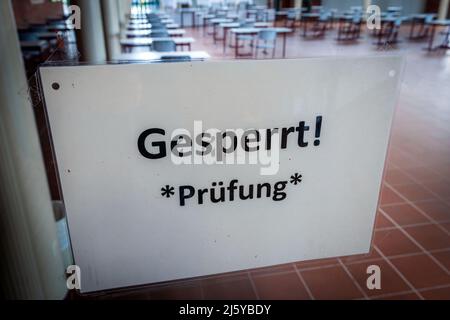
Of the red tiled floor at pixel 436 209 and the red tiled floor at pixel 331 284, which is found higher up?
the red tiled floor at pixel 331 284

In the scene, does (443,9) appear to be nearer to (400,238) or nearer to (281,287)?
(400,238)

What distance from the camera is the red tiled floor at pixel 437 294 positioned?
1958 millimetres

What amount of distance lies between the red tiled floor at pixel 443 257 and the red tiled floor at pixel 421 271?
0.18 ft

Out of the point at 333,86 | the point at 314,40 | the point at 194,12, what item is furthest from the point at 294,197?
the point at 194,12

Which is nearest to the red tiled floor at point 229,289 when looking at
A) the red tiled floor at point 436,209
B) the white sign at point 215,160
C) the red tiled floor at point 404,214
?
the white sign at point 215,160

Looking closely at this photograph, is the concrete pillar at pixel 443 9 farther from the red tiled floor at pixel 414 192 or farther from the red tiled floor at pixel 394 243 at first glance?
the red tiled floor at pixel 394 243

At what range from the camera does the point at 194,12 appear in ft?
48.6

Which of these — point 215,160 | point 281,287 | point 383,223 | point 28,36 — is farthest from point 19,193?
point 28,36

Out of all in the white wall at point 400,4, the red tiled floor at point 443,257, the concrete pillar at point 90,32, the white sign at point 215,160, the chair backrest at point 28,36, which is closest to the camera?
the white sign at point 215,160

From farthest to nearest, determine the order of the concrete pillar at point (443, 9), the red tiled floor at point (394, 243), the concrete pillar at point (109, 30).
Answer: the concrete pillar at point (443, 9)
the concrete pillar at point (109, 30)
the red tiled floor at point (394, 243)

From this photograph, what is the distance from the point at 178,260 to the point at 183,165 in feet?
0.84

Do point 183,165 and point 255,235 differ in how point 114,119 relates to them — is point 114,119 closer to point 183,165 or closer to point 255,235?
point 183,165

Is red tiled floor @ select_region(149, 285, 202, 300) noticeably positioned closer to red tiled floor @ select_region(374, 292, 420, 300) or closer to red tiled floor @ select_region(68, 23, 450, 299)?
red tiled floor @ select_region(68, 23, 450, 299)

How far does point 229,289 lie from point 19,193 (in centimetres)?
114
